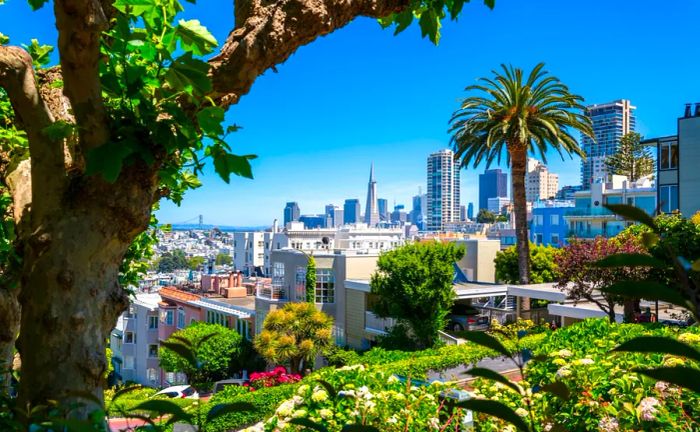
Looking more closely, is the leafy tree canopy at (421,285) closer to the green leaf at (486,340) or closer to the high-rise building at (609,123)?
the green leaf at (486,340)

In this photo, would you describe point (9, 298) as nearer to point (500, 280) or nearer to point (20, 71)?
point (20, 71)

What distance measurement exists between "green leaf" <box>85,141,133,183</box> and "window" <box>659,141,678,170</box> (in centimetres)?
3621

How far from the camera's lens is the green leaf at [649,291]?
0.82 meters

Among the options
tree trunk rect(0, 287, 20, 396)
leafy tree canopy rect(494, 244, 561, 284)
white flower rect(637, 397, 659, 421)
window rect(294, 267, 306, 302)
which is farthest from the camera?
leafy tree canopy rect(494, 244, 561, 284)

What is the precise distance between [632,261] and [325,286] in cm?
3107

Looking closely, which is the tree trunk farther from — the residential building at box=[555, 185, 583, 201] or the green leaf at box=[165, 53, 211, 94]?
the residential building at box=[555, 185, 583, 201]

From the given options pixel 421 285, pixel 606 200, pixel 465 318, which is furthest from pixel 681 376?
pixel 606 200

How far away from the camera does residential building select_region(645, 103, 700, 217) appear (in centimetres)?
3091

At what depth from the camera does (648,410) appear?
2.55 metres

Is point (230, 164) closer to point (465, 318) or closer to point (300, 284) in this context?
point (465, 318)

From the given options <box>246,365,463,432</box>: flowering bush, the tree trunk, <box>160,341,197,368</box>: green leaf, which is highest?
<box>160,341,197,368</box>: green leaf

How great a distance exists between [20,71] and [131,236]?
78cm

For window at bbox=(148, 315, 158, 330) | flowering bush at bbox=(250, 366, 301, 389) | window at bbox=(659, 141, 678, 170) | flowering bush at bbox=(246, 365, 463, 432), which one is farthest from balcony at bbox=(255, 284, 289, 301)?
flowering bush at bbox=(246, 365, 463, 432)

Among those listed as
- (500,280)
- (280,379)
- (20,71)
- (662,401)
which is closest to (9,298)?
(20,71)
